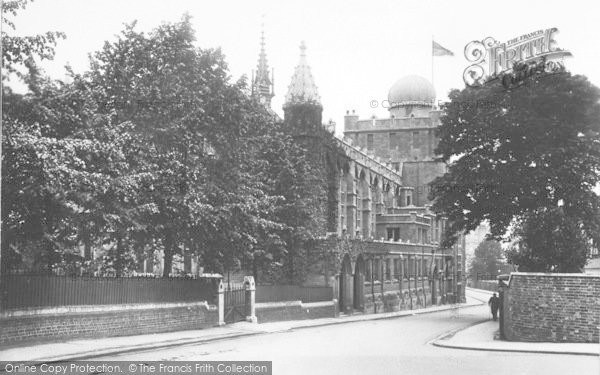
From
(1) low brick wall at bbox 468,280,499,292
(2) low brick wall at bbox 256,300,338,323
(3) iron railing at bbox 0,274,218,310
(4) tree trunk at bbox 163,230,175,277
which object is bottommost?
(1) low brick wall at bbox 468,280,499,292

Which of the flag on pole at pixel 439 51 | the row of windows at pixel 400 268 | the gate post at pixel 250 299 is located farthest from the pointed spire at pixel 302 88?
the flag on pole at pixel 439 51

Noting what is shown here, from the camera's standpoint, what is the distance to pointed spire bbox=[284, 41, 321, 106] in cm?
4575

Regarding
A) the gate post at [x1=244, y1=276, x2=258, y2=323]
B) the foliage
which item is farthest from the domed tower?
the gate post at [x1=244, y1=276, x2=258, y2=323]

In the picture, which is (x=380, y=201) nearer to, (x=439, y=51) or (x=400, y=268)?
(x=400, y=268)

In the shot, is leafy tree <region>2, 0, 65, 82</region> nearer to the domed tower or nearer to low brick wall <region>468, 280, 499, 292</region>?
the domed tower

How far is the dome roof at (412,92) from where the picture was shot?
7688 centimetres

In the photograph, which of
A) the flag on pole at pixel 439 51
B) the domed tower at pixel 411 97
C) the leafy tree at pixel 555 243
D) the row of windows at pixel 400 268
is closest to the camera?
the flag on pole at pixel 439 51

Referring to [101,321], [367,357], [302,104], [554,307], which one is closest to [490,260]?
[302,104]

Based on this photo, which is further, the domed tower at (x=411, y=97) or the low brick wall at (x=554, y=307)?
the domed tower at (x=411, y=97)

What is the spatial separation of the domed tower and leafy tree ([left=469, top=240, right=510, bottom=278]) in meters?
46.2

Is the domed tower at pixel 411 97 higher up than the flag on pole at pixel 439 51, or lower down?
higher up

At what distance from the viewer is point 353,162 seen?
57.7m

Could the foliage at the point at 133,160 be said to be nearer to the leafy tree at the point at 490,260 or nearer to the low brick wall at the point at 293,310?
the low brick wall at the point at 293,310

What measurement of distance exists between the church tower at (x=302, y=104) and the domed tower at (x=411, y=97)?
31617mm
